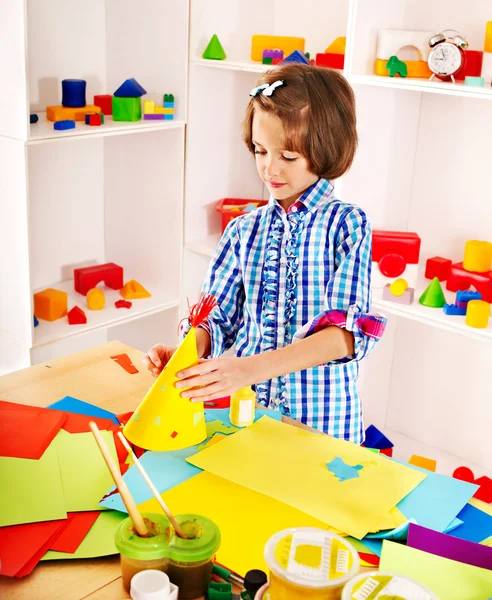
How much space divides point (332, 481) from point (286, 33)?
1.65 m

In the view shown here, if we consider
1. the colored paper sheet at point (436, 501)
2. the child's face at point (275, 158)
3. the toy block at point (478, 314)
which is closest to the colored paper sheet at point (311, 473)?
the colored paper sheet at point (436, 501)

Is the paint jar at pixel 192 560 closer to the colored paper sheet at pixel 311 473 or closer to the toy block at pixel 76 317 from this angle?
the colored paper sheet at pixel 311 473

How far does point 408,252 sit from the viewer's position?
6.39ft

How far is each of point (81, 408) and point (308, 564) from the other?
2.03ft

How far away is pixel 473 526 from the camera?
934mm

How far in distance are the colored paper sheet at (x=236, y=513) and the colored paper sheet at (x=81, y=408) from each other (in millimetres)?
243

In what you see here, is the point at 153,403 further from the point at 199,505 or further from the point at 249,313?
the point at 249,313

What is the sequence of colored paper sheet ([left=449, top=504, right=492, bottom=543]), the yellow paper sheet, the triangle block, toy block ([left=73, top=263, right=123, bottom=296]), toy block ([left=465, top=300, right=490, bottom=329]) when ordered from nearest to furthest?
colored paper sheet ([left=449, top=504, right=492, bottom=543]) < the yellow paper sheet < toy block ([left=465, top=300, right=490, bottom=329]) < the triangle block < toy block ([left=73, top=263, right=123, bottom=296])

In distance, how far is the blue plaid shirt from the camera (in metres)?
1.34

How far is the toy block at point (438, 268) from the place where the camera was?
205 cm

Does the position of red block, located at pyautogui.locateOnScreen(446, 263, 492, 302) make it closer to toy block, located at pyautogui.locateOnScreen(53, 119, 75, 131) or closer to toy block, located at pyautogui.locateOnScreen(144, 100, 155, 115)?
toy block, located at pyautogui.locateOnScreen(144, 100, 155, 115)

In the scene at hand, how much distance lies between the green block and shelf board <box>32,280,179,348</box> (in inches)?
21.1

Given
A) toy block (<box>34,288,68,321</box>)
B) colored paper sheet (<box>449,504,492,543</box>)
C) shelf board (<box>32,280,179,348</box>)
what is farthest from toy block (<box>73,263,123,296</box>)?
colored paper sheet (<box>449,504,492,543</box>)

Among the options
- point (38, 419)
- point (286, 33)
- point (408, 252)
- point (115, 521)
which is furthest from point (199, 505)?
point (286, 33)
